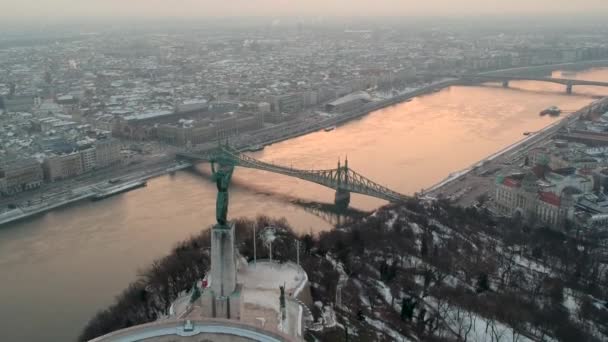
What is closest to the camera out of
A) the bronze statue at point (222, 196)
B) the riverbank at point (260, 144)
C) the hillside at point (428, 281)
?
the bronze statue at point (222, 196)

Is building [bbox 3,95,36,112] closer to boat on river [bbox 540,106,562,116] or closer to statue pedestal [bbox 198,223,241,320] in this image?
boat on river [bbox 540,106,562,116]

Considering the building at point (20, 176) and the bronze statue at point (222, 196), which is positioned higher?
the bronze statue at point (222, 196)

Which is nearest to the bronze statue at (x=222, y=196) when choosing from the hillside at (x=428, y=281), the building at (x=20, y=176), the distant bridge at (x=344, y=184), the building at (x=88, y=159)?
the hillside at (x=428, y=281)

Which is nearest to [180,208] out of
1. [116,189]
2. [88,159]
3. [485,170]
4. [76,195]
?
[116,189]

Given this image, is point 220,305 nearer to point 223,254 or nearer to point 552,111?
point 223,254

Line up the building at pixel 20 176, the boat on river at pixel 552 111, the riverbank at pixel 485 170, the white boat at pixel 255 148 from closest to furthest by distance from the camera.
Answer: the riverbank at pixel 485 170
the building at pixel 20 176
the white boat at pixel 255 148
the boat on river at pixel 552 111

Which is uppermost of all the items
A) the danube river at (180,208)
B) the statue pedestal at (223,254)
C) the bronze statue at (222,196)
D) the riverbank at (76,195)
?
the bronze statue at (222,196)

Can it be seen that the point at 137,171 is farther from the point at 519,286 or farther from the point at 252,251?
the point at 519,286

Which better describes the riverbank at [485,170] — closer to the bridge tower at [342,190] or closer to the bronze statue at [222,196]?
the bridge tower at [342,190]

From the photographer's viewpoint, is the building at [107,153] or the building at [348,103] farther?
the building at [348,103]
